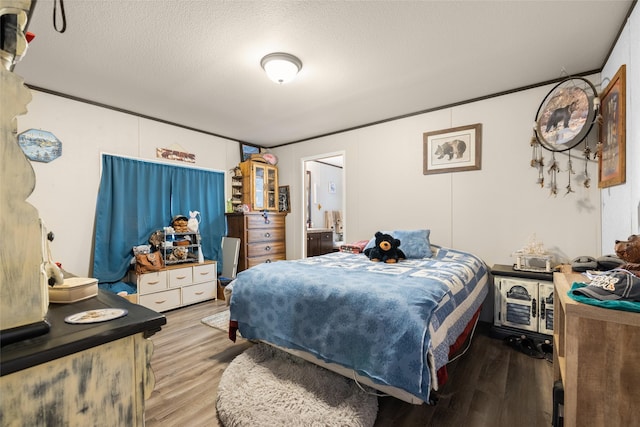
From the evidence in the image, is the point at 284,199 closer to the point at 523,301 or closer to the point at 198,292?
the point at 198,292

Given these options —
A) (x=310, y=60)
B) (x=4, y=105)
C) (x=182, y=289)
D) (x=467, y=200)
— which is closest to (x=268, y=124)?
(x=310, y=60)

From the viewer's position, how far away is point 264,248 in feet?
15.3

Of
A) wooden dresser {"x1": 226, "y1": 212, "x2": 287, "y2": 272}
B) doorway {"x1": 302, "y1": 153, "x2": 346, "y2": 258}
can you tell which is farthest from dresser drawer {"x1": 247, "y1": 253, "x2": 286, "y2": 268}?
doorway {"x1": 302, "y1": 153, "x2": 346, "y2": 258}

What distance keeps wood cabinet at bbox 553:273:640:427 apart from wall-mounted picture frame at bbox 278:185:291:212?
13.9 ft

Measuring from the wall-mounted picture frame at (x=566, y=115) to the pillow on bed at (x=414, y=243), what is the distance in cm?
142

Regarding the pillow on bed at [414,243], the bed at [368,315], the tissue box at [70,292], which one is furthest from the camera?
the pillow on bed at [414,243]

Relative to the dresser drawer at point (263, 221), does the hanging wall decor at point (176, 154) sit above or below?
above

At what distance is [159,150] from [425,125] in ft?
11.6

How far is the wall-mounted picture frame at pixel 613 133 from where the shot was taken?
191 centimetres

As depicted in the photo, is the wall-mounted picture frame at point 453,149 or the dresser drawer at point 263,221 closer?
the wall-mounted picture frame at point 453,149

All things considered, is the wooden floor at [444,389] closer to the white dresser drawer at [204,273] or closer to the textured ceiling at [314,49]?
the white dresser drawer at [204,273]

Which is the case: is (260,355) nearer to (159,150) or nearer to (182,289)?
(182,289)

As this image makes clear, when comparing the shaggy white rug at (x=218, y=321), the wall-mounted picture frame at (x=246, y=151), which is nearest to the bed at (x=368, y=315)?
the shaggy white rug at (x=218, y=321)

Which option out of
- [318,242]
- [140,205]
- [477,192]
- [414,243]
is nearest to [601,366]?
[414,243]
